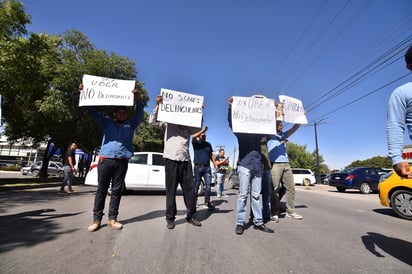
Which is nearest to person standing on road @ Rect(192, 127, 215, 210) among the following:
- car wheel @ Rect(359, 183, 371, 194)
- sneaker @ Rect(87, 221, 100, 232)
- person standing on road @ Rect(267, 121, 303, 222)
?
person standing on road @ Rect(267, 121, 303, 222)

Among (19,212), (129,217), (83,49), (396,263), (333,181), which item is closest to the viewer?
(396,263)

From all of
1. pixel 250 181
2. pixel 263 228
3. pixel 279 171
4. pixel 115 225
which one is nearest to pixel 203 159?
pixel 279 171

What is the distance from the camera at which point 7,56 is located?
8250 mm

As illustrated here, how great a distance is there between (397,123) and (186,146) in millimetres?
2810

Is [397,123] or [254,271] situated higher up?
[397,123]

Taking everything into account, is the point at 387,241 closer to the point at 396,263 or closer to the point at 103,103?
the point at 396,263

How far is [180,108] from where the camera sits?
398cm

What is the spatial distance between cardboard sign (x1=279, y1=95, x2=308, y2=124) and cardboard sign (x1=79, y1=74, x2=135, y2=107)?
112 inches

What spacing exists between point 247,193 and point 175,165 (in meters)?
1.24

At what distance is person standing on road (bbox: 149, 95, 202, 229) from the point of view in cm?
369

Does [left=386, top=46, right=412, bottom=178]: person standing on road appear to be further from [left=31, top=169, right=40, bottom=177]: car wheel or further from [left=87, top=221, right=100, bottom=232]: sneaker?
[left=31, top=169, right=40, bottom=177]: car wheel

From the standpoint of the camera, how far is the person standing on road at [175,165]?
3.69 metres

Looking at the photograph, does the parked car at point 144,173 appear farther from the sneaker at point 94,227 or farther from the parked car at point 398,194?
the parked car at point 398,194

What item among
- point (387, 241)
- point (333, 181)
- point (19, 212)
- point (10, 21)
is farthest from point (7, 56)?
point (333, 181)
